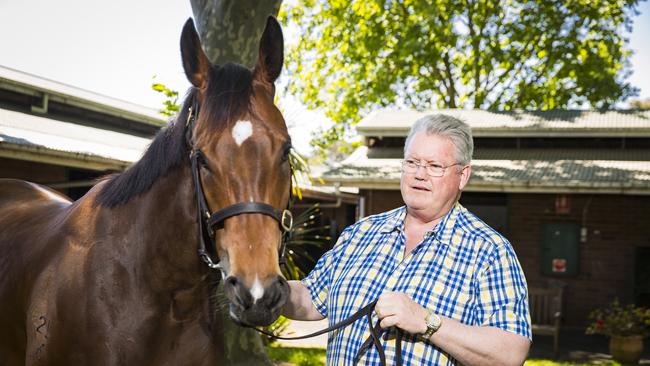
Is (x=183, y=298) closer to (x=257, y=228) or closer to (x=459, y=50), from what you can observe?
(x=257, y=228)

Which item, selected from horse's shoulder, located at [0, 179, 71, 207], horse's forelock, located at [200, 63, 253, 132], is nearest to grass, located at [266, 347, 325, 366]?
horse's shoulder, located at [0, 179, 71, 207]

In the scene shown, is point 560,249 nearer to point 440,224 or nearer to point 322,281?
point 322,281

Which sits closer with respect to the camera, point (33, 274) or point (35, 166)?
point (33, 274)

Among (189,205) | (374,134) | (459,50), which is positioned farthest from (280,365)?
(459,50)

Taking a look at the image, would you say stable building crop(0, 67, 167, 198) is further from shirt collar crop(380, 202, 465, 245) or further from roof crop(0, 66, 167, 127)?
shirt collar crop(380, 202, 465, 245)

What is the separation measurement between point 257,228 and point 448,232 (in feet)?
2.39

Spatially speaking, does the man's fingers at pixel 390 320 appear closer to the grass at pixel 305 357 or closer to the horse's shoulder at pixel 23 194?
the horse's shoulder at pixel 23 194

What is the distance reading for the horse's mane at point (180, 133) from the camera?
6.92 ft

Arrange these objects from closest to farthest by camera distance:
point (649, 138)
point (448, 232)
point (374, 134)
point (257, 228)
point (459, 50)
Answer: point (257, 228) → point (448, 232) → point (649, 138) → point (374, 134) → point (459, 50)

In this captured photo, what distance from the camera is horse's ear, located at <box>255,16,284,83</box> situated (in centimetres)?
236

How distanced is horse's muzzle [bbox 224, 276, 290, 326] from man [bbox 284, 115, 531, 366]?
0.35 m

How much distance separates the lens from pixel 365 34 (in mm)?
20734

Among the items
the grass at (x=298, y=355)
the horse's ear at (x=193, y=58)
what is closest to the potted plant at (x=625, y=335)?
the grass at (x=298, y=355)

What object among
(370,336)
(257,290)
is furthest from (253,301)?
(370,336)
